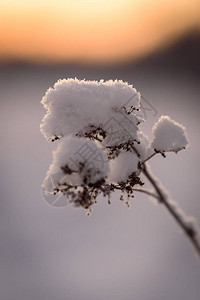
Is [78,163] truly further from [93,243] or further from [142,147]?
[93,243]

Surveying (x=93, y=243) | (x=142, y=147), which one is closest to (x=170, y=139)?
(x=142, y=147)

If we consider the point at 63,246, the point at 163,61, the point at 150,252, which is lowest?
the point at 150,252

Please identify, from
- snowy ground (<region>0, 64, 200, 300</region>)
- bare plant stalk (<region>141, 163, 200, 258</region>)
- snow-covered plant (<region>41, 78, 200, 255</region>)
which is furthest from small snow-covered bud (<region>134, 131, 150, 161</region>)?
snowy ground (<region>0, 64, 200, 300</region>)

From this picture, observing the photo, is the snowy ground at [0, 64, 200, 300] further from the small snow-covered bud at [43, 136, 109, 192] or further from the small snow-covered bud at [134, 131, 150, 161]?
the small snow-covered bud at [43, 136, 109, 192]

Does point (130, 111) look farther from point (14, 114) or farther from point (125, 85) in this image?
point (14, 114)

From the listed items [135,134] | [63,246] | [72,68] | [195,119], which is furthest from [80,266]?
[72,68]

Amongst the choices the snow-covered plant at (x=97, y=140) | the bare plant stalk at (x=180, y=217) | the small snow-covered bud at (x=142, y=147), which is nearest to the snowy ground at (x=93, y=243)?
the small snow-covered bud at (x=142, y=147)
